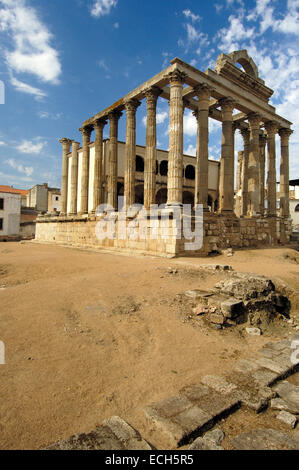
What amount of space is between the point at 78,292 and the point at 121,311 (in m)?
1.33

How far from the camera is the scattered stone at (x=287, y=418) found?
2.64m

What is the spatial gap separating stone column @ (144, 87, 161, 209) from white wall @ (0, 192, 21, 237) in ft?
89.9

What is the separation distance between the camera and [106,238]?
1542cm

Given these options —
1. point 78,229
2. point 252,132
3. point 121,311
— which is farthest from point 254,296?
point 78,229

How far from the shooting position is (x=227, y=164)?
14586 mm

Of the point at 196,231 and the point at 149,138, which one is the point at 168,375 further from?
the point at 149,138

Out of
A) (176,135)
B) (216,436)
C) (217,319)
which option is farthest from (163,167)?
(216,436)

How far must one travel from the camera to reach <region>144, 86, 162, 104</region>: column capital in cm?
1331

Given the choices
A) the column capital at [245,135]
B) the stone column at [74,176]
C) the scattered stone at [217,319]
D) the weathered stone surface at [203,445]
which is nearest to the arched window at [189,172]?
the column capital at [245,135]

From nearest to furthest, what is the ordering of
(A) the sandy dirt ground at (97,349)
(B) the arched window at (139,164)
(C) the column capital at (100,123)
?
(A) the sandy dirt ground at (97,349) → (C) the column capital at (100,123) → (B) the arched window at (139,164)

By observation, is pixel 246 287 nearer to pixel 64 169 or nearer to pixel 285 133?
pixel 285 133

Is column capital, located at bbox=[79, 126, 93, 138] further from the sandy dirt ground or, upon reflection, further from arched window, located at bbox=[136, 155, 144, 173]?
the sandy dirt ground

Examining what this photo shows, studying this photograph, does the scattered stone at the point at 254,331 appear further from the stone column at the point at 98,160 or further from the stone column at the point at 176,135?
the stone column at the point at 98,160

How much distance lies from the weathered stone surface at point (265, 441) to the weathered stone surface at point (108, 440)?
32.6 inches
